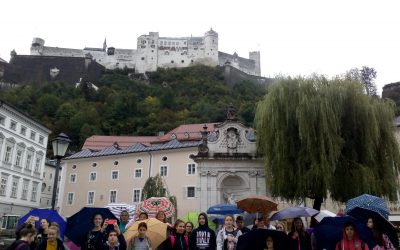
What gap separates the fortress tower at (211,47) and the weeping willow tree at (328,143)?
91381 mm

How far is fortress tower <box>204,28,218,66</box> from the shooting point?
110500 millimetres

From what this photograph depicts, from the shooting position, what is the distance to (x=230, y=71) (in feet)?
342

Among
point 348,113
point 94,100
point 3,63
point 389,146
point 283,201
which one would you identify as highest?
point 3,63

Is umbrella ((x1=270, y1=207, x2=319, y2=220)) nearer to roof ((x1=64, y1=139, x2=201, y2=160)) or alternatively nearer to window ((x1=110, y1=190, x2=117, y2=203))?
roof ((x1=64, y1=139, x2=201, y2=160))

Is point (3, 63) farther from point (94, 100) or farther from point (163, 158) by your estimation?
point (163, 158)

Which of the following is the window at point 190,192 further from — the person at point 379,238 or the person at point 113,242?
the person at point 379,238

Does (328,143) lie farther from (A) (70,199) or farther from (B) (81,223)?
(A) (70,199)

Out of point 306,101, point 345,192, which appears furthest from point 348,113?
point 345,192

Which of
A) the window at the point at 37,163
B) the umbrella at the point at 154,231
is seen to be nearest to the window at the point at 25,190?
the window at the point at 37,163

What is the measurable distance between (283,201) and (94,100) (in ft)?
246

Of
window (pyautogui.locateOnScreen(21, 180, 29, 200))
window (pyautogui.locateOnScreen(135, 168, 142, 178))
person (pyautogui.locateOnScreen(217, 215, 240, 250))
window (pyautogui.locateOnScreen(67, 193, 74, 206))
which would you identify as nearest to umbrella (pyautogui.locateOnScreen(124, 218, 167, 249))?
person (pyautogui.locateOnScreen(217, 215, 240, 250))

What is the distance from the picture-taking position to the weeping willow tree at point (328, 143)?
1834 centimetres

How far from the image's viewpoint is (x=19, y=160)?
134 ft

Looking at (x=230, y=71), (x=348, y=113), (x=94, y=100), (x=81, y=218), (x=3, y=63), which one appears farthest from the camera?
(x=230, y=71)
